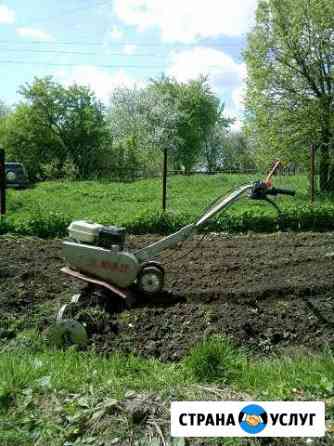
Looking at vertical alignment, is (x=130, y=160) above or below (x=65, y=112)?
below

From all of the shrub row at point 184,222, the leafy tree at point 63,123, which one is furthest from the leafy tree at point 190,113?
the shrub row at point 184,222

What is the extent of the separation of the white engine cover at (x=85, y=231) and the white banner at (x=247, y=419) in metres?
2.51

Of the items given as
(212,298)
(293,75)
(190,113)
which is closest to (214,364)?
(212,298)

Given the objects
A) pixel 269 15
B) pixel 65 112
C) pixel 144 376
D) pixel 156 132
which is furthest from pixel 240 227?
pixel 156 132

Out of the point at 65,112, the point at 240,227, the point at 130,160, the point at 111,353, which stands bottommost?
the point at 111,353

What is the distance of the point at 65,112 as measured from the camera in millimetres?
Result: 27750

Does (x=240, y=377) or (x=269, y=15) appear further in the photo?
(x=269, y=15)

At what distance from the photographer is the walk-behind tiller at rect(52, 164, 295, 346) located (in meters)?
4.70

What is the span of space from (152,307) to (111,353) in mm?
1013

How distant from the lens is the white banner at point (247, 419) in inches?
93.8

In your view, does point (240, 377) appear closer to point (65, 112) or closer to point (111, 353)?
point (111, 353)

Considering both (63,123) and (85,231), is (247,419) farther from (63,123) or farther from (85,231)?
(63,123)

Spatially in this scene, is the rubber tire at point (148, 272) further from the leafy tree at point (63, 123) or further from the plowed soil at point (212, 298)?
the leafy tree at point (63, 123)

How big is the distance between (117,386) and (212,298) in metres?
2.41
